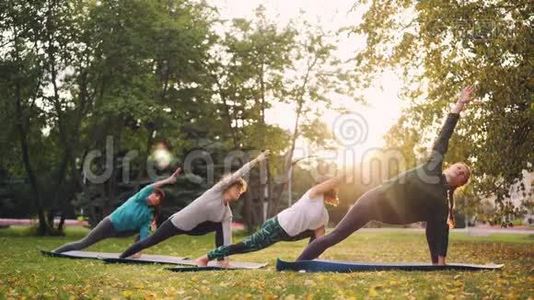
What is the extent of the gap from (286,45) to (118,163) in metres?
10.0

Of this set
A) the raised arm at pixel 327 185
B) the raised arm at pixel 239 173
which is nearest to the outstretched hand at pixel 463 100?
the raised arm at pixel 327 185

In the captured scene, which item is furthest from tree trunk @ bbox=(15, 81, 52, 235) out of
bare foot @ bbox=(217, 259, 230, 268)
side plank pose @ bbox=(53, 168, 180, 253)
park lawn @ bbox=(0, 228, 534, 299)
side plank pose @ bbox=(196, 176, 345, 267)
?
side plank pose @ bbox=(196, 176, 345, 267)

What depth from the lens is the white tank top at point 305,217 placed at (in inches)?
395

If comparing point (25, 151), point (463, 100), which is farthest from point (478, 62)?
point (25, 151)

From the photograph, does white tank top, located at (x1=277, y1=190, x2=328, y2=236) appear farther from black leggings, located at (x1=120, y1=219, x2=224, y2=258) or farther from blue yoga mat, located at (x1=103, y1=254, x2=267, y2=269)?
black leggings, located at (x1=120, y1=219, x2=224, y2=258)

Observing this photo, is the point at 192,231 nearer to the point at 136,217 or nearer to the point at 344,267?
the point at 136,217

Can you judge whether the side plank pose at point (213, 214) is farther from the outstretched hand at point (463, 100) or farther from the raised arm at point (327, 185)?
the outstretched hand at point (463, 100)

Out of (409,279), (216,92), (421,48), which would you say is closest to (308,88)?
(216,92)

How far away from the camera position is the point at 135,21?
90.9 ft

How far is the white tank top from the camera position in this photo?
1002 centimetres

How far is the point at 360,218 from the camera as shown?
9.94 meters

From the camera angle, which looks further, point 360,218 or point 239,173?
point 239,173

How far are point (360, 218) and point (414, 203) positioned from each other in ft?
2.66

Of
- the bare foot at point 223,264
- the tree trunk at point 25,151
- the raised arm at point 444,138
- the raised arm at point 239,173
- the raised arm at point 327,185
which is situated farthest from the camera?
the tree trunk at point 25,151
